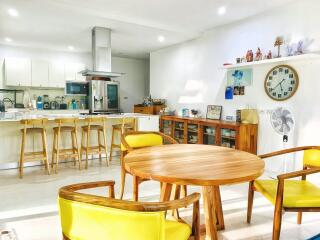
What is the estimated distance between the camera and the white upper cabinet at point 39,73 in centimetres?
690

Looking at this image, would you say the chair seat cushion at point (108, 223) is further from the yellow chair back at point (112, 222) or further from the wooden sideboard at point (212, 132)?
the wooden sideboard at point (212, 132)

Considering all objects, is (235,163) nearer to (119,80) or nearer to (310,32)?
(310,32)

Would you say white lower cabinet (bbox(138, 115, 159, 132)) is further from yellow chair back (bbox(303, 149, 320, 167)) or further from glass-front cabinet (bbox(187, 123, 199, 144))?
yellow chair back (bbox(303, 149, 320, 167))

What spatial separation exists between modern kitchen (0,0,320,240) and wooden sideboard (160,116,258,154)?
0.03 meters

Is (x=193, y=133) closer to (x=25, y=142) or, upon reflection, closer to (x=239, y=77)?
(x=239, y=77)

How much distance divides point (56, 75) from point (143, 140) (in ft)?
17.5

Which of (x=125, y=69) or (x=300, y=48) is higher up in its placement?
(x=125, y=69)

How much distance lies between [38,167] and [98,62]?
2.49 meters

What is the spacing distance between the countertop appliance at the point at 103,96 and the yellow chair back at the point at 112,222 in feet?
19.7

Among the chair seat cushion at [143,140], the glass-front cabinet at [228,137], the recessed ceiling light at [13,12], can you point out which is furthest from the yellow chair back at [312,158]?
the recessed ceiling light at [13,12]

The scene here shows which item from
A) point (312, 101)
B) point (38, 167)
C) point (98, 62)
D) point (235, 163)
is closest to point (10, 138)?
point (38, 167)

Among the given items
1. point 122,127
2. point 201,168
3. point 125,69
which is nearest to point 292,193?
point 201,168

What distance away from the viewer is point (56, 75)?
7227mm

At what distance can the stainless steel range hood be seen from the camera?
17.5ft
